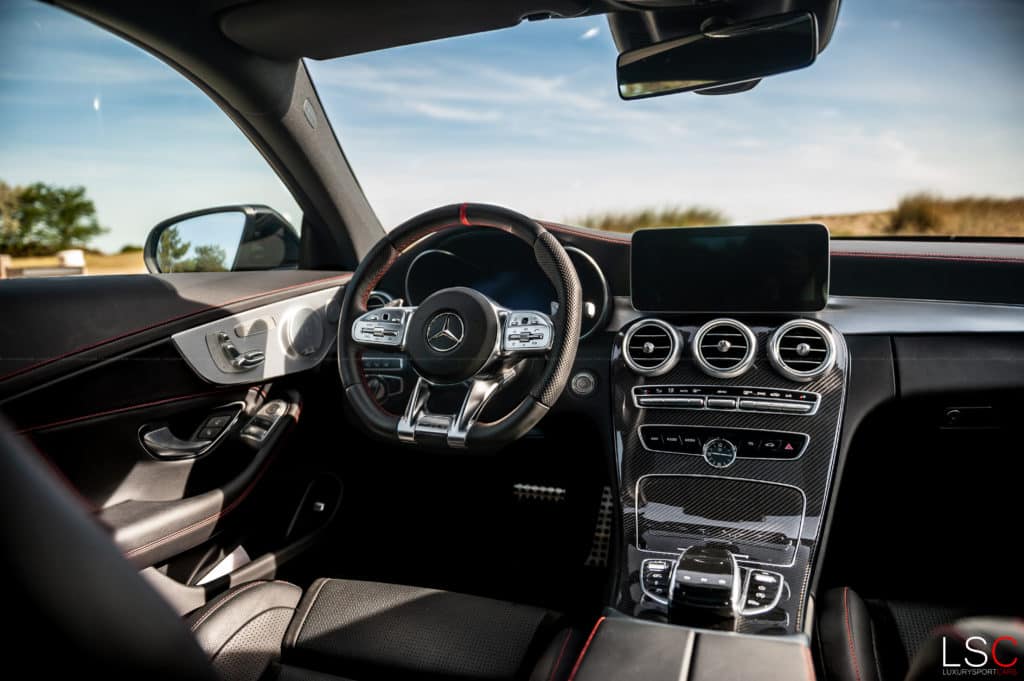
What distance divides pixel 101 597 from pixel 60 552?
4cm

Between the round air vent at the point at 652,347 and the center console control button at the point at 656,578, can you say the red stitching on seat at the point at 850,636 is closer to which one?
the center console control button at the point at 656,578

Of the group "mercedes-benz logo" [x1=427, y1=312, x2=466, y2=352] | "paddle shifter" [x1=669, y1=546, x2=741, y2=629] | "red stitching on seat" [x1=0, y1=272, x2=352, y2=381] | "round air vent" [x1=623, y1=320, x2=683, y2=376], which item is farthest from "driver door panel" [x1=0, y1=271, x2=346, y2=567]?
"paddle shifter" [x1=669, y1=546, x2=741, y2=629]

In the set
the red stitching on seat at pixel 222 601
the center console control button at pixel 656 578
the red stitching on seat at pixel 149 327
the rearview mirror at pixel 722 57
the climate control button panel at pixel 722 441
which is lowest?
the center console control button at pixel 656 578

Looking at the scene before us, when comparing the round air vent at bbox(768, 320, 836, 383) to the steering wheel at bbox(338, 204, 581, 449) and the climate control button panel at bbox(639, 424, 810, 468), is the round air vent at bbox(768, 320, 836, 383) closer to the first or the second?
the climate control button panel at bbox(639, 424, 810, 468)

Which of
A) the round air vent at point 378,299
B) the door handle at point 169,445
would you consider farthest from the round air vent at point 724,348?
the door handle at point 169,445

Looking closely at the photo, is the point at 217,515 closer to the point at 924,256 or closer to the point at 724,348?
the point at 724,348

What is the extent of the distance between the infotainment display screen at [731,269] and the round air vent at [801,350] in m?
0.08

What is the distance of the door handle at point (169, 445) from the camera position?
2.23 meters

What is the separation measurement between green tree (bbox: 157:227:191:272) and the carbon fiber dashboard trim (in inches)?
61.9

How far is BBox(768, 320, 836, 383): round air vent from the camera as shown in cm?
216

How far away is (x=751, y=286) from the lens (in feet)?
7.38

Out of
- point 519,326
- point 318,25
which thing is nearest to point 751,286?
point 519,326

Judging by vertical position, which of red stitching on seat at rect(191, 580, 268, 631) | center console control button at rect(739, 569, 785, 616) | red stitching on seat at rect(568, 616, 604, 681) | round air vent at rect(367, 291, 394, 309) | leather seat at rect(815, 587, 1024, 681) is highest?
round air vent at rect(367, 291, 394, 309)

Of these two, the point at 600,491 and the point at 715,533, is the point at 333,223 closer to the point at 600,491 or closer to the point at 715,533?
the point at 600,491
